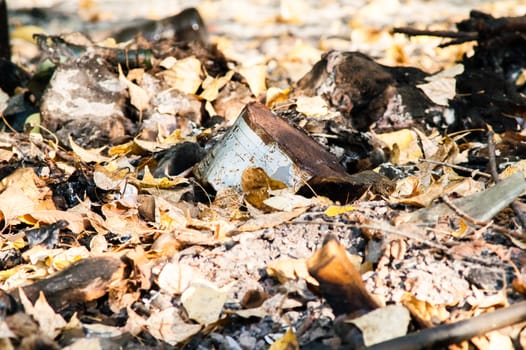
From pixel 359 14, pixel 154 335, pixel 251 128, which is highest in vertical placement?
pixel 251 128

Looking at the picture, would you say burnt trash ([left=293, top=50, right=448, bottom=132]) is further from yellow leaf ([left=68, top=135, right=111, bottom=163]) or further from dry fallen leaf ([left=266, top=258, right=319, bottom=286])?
dry fallen leaf ([left=266, top=258, right=319, bottom=286])

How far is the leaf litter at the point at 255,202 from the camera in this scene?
178cm

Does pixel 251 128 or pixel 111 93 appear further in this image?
pixel 111 93

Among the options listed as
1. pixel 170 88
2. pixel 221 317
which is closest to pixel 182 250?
pixel 221 317

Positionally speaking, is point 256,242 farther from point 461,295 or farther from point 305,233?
point 461,295

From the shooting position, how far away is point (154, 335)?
179cm

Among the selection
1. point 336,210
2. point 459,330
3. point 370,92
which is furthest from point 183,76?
point 459,330

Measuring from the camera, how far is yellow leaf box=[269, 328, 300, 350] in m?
1.65

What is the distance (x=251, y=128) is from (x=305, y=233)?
547mm

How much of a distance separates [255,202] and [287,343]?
0.79 meters

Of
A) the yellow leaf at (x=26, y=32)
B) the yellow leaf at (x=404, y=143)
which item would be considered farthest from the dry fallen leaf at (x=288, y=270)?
the yellow leaf at (x=26, y=32)

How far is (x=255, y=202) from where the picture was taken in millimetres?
2395

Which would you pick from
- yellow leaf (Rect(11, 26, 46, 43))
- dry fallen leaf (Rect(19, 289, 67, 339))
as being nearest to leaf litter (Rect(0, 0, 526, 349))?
dry fallen leaf (Rect(19, 289, 67, 339))

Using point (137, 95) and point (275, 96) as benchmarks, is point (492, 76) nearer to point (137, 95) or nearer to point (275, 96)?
point (275, 96)
